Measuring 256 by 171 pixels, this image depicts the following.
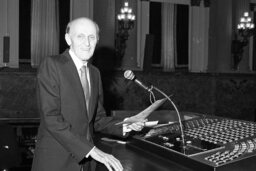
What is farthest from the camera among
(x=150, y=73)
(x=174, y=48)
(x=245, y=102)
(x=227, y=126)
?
(x=174, y=48)

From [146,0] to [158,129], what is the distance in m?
7.79

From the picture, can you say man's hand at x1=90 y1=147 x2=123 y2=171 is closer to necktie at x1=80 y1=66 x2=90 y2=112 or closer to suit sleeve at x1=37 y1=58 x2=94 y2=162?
suit sleeve at x1=37 y1=58 x2=94 y2=162

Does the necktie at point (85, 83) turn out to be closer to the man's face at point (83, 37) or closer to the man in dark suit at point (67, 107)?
the man in dark suit at point (67, 107)

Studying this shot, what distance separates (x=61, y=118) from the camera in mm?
1753

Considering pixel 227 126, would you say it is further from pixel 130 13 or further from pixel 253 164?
pixel 130 13

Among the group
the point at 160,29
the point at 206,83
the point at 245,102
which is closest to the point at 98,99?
the point at 206,83

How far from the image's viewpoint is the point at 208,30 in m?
10.4

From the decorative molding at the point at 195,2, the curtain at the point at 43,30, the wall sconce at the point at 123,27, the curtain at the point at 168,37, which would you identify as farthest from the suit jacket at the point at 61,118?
the decorative molding at the point at 195,2

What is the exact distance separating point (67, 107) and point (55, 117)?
4.1 inches

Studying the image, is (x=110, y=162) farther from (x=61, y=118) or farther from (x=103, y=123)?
(x=103, y=123)

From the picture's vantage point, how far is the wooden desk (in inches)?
70.6

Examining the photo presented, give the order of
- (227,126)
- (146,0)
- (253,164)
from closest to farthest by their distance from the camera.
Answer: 1. (253,164)
2. (227,126)
3. (146,0)

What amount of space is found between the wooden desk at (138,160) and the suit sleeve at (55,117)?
10.9 inches

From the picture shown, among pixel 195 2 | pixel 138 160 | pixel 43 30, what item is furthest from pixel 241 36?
pixel 138 160
